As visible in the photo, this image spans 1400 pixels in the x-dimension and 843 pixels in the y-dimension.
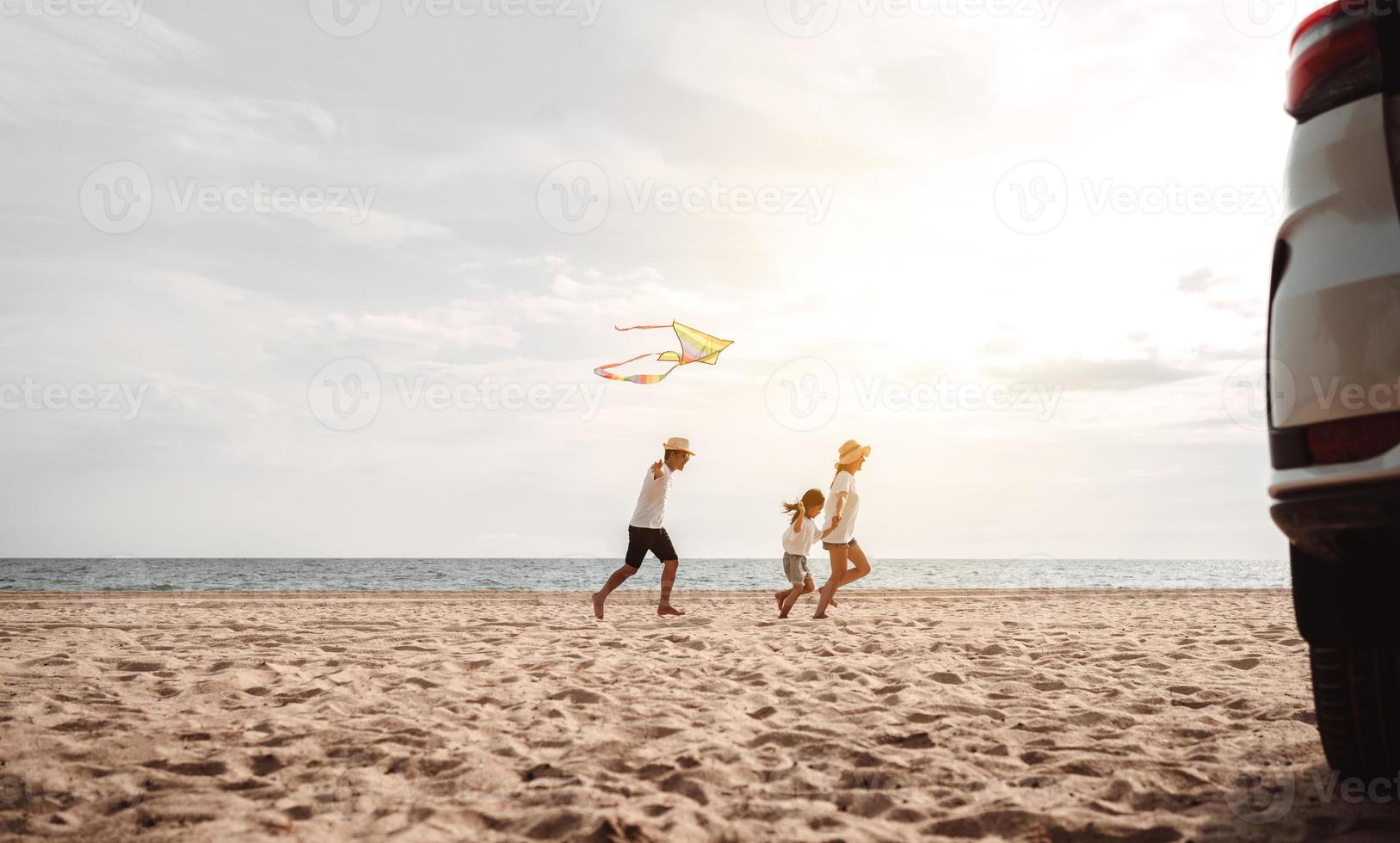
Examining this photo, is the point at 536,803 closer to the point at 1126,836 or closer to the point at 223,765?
the point at 223,765

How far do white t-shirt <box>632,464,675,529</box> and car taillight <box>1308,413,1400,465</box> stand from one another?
7720mm

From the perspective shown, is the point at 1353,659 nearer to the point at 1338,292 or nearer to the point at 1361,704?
the point at 1361,704

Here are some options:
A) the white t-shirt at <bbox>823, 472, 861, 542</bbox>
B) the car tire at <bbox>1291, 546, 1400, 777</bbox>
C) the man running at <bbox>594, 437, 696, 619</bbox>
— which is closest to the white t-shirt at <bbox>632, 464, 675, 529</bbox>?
the man running at <bbox>594, 437, 696, 619</bbox>

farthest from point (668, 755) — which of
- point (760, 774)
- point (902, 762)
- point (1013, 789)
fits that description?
point (1013, 789)

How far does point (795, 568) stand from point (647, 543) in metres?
2.17

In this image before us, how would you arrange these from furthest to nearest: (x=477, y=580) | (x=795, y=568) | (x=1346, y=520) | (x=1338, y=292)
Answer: (x=477, y=580)
(x=795, y=568)
(x=1338, y=292)
(x=1346, y=520)

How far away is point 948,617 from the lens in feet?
32.7

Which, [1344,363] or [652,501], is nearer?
[1344,363]

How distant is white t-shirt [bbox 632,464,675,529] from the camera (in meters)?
9.80

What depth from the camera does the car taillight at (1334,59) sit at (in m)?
2.47

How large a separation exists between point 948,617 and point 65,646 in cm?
851

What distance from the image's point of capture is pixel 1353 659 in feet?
8.95

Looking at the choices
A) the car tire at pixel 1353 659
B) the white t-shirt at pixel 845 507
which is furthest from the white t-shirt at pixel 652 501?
the car tire at pixel 1353 659

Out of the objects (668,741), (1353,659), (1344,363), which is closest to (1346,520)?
(1344,363)
